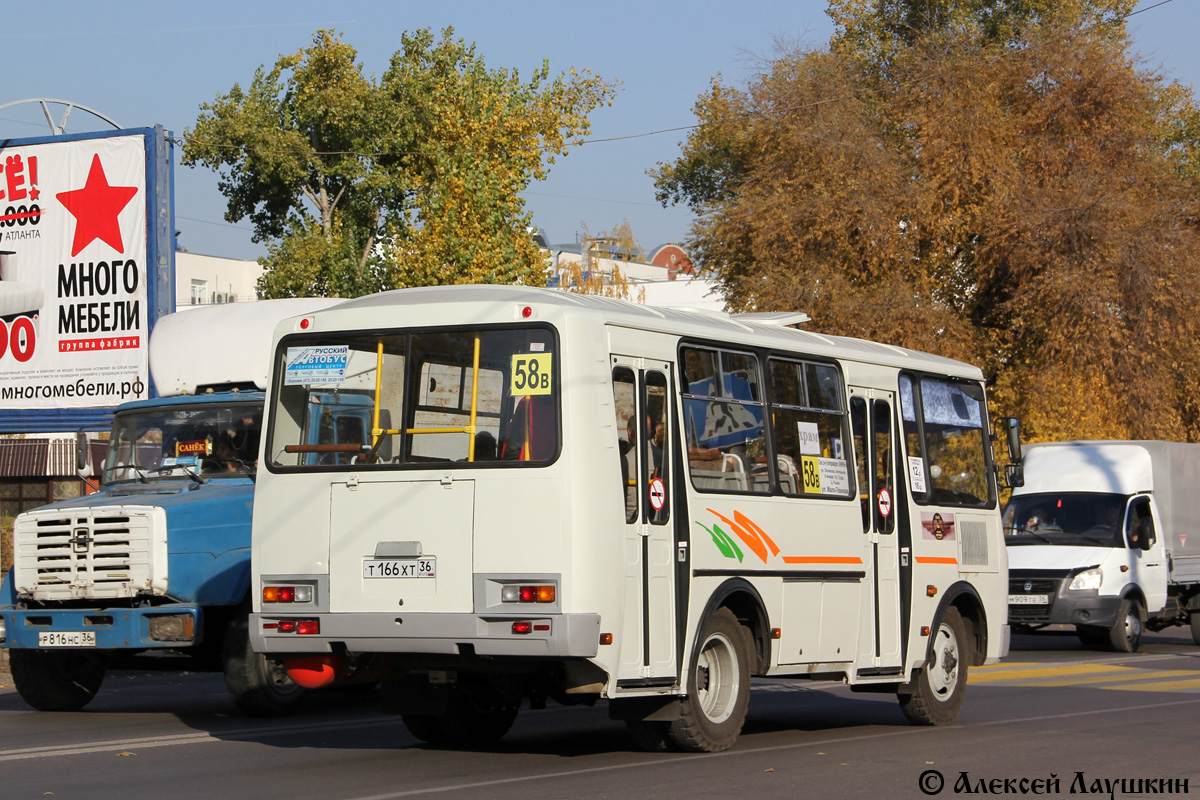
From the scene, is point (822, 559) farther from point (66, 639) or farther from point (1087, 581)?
point (1087, 581)

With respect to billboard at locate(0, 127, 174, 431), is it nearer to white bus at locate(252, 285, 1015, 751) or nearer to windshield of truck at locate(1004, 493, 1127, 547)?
windshield of truck at locate(1004, 493, 1127, 547)

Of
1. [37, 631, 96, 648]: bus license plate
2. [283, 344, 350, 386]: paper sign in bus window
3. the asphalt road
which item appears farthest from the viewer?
[37, 631, 96, 648]: bus license plate

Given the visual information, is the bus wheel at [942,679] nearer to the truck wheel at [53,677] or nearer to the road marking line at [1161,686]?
the road marking line at [1161,686]

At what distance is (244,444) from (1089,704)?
7.80 meters

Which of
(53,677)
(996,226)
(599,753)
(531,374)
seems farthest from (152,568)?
(996,226)

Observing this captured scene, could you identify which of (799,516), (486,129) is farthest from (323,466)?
(486,129)

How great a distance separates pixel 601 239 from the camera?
52312mm

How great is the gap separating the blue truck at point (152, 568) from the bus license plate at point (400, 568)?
3.07 metres

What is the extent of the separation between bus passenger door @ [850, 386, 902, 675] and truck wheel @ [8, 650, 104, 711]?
636 centimetres

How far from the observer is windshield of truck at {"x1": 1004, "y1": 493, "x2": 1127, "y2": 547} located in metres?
21.4

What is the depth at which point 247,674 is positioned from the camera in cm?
1204

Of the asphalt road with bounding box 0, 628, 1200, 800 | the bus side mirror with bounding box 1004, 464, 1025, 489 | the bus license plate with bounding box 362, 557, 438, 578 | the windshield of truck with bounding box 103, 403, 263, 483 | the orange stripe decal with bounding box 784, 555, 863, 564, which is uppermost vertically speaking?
the windshield of truck with bounding box 103, 403, 263, 483

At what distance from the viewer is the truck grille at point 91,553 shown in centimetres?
1180

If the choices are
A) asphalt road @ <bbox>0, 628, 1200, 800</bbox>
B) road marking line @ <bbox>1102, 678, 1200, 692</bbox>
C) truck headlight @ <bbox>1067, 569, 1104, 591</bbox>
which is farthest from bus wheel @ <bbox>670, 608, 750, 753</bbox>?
truck headlight @ <bbox>1067, 569, 1104, 591</bbox>
